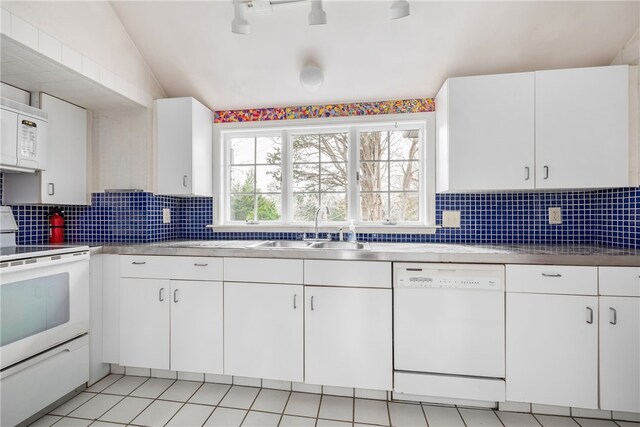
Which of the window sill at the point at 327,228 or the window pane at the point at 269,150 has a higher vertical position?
the window pane at the point at 269,150

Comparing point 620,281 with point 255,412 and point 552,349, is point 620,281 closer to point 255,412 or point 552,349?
point 552,349

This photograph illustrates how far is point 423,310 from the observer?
1769mm

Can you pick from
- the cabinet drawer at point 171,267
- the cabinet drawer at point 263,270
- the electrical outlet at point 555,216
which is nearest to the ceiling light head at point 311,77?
the cabinet drawer at point 263,270

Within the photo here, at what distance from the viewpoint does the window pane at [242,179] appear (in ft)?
9.14

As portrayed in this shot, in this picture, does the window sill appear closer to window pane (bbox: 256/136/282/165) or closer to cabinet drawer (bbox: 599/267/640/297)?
window pane (bbox: 256/136/282/165)

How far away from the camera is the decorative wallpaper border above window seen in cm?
245

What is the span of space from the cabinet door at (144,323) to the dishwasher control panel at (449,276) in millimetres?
1530

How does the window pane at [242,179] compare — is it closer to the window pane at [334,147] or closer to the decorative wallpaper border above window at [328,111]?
the decorative wallpaper border above window at [328,111]

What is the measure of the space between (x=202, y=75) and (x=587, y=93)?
2675 mm

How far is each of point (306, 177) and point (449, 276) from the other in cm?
145

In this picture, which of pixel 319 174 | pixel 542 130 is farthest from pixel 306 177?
pixel 542 130

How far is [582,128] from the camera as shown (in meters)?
1.92

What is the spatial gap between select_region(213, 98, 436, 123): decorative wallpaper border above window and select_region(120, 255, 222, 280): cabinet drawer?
1.32 m

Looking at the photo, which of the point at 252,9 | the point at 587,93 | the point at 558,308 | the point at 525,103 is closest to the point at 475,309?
the point at 558,308
